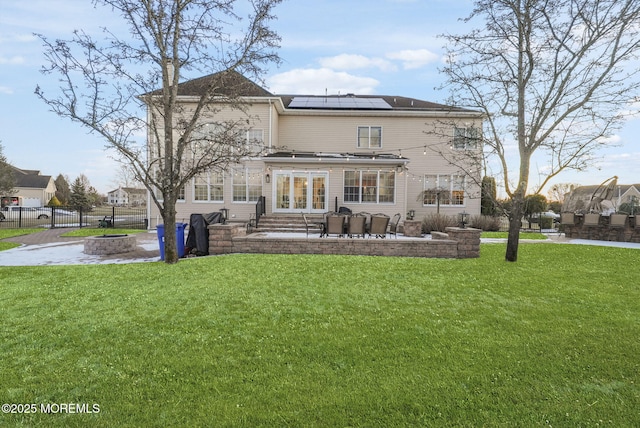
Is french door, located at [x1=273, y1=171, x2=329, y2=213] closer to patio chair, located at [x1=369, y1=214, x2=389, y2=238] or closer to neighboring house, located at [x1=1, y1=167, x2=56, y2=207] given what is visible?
patio chair, located at [x1=369, y1=214, x2=389, y2=238]

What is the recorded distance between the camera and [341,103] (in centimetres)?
2039

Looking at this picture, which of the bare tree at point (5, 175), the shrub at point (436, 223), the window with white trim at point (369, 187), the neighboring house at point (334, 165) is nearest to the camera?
the shrub at point (436, 223)

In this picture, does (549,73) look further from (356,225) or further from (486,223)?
(486,223)

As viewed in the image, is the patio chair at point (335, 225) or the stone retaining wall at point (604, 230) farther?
the stone retaining wall at point (604, 230)

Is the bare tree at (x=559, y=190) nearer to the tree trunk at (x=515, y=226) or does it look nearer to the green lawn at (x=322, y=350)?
the tree trunk at (x=515, y=226)

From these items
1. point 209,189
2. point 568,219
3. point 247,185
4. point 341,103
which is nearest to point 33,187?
point 209,189

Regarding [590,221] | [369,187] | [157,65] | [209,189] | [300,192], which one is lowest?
[590,221]

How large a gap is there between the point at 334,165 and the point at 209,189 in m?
7.05

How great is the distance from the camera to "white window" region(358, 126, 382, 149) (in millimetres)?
19266

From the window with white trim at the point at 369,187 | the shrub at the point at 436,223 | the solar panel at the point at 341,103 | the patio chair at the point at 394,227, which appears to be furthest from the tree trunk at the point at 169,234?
the solar panel at the point at 341,103

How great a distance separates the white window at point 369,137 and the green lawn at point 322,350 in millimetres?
13824

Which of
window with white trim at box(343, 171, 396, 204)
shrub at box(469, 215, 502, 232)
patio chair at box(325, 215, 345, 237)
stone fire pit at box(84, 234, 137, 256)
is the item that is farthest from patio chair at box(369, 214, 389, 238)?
shrub at box(469, 215, 502, 232)

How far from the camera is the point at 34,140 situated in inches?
781

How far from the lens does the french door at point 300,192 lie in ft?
53.4
